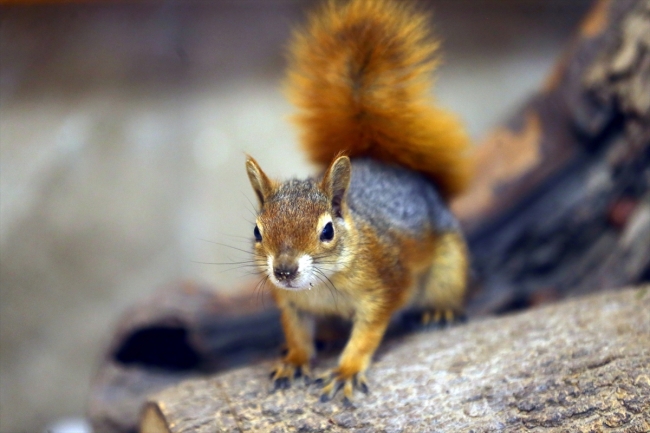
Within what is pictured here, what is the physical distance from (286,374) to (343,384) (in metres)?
0.23

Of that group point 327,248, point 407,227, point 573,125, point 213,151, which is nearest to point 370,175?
point 407,227

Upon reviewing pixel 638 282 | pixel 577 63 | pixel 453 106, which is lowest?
pixel 638 282

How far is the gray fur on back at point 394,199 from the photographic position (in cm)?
232

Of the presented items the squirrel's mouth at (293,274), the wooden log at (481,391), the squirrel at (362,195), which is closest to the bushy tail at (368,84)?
the squirrel at (362,195)

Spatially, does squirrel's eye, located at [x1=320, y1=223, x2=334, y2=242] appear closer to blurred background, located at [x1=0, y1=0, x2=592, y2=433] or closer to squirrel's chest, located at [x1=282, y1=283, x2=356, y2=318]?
→ squirrel's chest, located at [x1=282, y1=283, x2=356, y2=318]

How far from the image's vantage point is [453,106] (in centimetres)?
380

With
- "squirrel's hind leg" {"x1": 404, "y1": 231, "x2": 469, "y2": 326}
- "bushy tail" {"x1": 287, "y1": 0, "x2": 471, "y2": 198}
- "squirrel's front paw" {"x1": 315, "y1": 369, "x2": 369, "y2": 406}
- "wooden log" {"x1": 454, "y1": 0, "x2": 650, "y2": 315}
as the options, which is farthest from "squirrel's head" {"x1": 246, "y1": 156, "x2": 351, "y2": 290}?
"wooden log" {"x1": 454, "y1": 0, "x2": 650, "y2": 315}

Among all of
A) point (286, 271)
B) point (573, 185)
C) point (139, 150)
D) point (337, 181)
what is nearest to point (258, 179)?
point (337, 181)

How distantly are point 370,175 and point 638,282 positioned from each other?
4.95ft

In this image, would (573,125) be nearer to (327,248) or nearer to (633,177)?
(633,177)

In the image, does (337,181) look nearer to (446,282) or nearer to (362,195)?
(362,195)

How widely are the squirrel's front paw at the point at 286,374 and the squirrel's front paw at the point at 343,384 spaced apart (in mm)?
94

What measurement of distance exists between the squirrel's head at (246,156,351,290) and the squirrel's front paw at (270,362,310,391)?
1.21ft

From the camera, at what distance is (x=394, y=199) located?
247 centimetres
